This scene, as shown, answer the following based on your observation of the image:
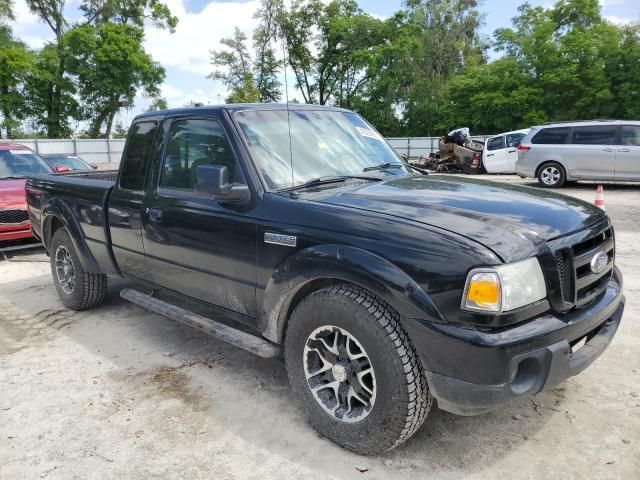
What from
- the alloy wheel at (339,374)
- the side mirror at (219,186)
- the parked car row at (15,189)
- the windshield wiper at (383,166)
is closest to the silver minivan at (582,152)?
the windshield wiper at (383,166)

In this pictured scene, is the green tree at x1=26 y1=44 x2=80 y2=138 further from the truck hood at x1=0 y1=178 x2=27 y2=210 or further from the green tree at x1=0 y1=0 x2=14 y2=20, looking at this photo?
the truck hood at x1=0 y1=178 x2=27 y2=210

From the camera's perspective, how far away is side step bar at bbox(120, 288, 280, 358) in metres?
3.01

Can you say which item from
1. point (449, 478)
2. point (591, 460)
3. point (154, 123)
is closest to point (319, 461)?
point (449, 478)

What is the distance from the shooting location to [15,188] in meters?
7.50

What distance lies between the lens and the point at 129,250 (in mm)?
4113

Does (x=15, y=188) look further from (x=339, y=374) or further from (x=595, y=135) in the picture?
(x=595, y=135)

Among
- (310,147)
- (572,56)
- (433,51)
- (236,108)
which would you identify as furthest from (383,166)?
(433,51)

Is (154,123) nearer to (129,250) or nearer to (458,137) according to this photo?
(129,250)

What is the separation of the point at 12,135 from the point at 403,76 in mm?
32117

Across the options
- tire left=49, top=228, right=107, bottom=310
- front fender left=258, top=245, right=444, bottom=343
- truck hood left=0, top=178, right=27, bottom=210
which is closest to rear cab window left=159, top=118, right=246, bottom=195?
front fender left=258, top=245, right=444, bottom=343

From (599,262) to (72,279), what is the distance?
181 inches

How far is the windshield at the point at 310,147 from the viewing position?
3.17 meters

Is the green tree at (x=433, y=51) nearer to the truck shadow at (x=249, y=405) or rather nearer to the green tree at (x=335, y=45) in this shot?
the green tree at (x=335, y=45)

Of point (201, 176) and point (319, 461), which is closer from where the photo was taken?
point (319, 461)
